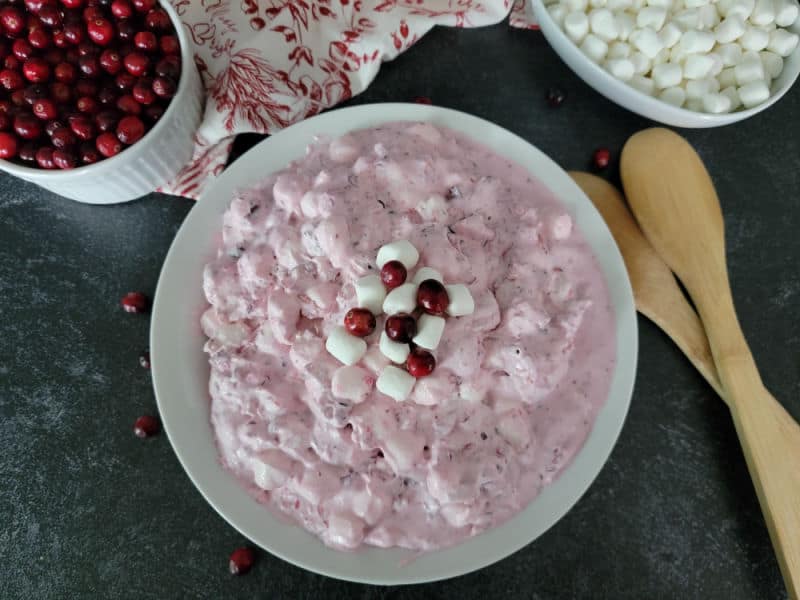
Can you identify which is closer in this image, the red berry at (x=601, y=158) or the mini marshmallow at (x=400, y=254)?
the mini marshmallow at (x=400, y=254)

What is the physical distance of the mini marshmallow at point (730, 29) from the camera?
1.47m

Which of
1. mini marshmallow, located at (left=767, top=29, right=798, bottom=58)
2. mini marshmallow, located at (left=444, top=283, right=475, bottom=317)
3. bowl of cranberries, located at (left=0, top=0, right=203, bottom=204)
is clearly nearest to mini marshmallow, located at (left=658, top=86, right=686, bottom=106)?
mini marshmallow, located at (left=767, top=29, right=798, bottom=58)

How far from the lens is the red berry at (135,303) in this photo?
1505mm

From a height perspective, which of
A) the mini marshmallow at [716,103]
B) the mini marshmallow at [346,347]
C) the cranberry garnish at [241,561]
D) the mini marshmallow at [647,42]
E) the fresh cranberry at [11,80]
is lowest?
the cranberry garnish at [241,561]

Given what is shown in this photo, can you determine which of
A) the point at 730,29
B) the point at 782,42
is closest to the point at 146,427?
the point at 730,29

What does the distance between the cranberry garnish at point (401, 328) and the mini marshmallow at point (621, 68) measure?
78 centimetres

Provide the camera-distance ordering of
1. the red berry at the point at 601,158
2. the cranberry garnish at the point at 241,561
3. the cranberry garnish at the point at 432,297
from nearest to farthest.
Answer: the cranberry garnish at the point at 432,297 < the cranberry garnish at the point at 241,561 < the red berry at the point at 601,158

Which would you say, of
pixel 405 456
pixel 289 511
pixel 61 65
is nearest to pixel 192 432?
pixel 289 511

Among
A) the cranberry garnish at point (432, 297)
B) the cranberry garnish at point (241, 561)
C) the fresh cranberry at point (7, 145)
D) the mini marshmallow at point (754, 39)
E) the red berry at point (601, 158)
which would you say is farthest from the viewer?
the red berry at point (601, 158)

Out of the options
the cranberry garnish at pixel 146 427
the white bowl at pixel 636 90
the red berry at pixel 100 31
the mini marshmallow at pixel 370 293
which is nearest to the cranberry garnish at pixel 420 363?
the mini marshmallow at pixel 370 293

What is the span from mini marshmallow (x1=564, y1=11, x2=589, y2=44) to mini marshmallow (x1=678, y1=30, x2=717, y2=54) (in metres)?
0.22

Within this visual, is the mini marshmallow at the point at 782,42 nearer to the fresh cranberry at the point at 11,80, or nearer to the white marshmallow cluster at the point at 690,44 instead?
the white marshmallow cluster at the point at 690,44

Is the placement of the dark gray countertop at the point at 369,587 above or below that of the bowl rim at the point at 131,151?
below

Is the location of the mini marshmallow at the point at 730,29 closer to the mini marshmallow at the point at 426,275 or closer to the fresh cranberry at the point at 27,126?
the mini marshmallow at the point at 426,275
